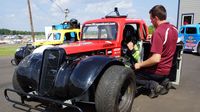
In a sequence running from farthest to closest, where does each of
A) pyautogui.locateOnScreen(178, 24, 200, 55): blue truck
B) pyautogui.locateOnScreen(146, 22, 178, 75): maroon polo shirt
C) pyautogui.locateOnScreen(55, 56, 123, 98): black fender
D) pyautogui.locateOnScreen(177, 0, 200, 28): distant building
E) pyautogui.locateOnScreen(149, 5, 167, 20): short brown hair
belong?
pyautogui.locateOnScreen(177, 0, 200, 28): distant building, pyautogui.locateOnScreen(178, 24, 200, 55): blue truck, pyautogui.locateOnScreen(149, 5, 167, 20): short brown hair, pyautogui.locateOnScreen(146, 22, 178, 75): maroon polo shirt, pyautogui.locateOnScreen(55, 56, 123, 98): black fender

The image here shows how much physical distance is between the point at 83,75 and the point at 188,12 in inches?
807

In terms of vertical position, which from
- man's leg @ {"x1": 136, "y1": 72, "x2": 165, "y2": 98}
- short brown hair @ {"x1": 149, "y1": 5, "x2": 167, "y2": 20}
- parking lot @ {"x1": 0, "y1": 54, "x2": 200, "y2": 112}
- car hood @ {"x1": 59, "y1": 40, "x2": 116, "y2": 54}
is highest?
short brown hair @ {"x1": 149, "y1": 5, "x2": 167, "y2": 20}

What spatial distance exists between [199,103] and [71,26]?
7403mm

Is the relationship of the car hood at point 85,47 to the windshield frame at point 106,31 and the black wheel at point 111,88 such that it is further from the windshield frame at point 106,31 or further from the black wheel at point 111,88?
the black wheel at point 111,88

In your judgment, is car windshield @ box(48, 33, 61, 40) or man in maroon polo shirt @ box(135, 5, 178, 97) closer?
man in maroon polo shirt @ box(135, 5, 178, 97)

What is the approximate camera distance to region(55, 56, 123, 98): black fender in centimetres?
357

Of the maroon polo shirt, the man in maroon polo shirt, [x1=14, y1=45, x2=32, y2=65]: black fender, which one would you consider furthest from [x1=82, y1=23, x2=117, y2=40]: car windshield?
[x1=14, y1=45, x2=32, y2=65]: black fender

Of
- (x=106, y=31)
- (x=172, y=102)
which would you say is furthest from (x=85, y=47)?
(x=172, y=102)

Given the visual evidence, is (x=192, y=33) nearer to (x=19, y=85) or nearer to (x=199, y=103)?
(x=199, y=103)

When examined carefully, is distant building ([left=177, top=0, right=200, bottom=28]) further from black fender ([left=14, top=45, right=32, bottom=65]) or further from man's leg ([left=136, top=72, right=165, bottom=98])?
man's leg ([left=136, top=72, right=165, bottom=98])

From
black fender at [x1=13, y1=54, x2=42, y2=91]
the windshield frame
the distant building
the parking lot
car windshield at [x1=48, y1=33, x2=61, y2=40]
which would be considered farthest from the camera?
the distant building

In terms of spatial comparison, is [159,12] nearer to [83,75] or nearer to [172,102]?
[172,102]

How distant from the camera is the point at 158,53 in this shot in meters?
4.76

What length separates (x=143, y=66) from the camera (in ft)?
16.2
